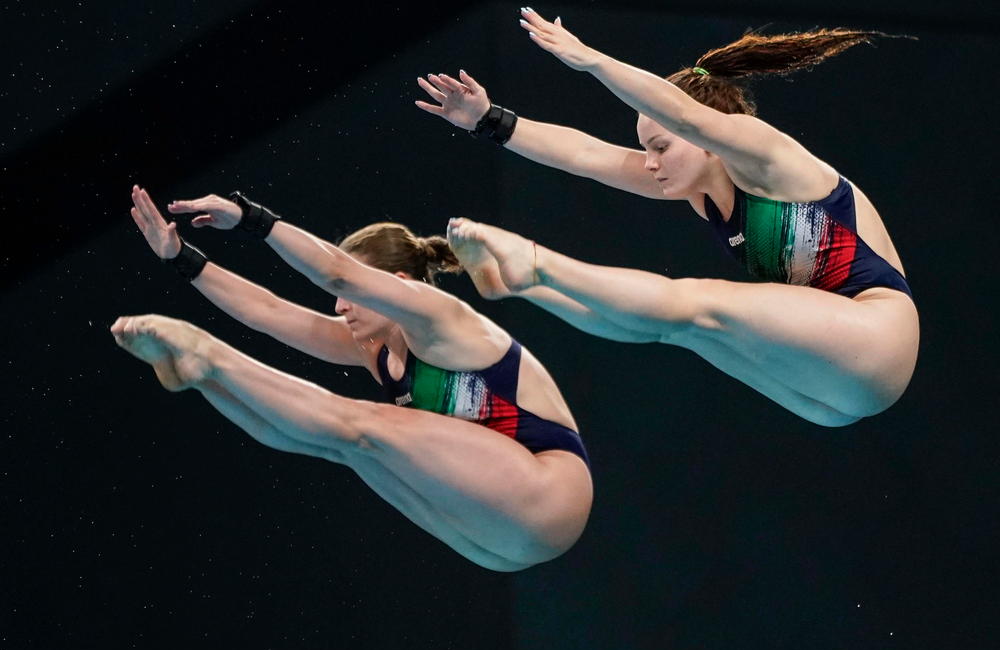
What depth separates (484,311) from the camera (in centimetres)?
450

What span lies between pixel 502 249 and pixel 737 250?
2.28ft

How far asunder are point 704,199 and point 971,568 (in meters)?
1.67

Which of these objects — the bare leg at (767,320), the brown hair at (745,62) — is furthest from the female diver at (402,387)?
the brown hair at (745,62)

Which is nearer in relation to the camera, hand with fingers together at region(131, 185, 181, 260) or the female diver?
the female diver

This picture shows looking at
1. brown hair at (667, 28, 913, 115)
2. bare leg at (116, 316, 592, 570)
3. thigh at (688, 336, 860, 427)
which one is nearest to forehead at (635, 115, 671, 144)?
brown hair at (667, 28, 913, 115)

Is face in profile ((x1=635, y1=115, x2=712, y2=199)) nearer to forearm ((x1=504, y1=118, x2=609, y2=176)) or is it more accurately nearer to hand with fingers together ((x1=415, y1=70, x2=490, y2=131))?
forearm ((x1=504, y1=118, x2=609, y2=176))

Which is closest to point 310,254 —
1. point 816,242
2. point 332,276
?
point 332,276

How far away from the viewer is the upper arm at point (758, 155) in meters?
2.81

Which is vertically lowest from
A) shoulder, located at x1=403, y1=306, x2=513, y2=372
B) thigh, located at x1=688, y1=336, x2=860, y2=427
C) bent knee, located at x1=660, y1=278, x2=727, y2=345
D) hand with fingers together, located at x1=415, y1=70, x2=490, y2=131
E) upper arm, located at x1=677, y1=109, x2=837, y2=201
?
shoulder, located at x1=403, y1=306, x2=513, y2=372

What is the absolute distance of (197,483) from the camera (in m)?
4.12

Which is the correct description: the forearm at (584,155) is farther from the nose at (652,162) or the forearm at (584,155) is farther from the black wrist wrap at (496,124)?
the nose at (652,162)

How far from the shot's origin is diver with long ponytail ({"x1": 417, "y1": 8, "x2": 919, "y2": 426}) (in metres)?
2.68

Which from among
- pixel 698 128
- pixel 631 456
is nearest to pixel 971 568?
pixel 631 456

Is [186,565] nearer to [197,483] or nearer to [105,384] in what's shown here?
[197,483]
